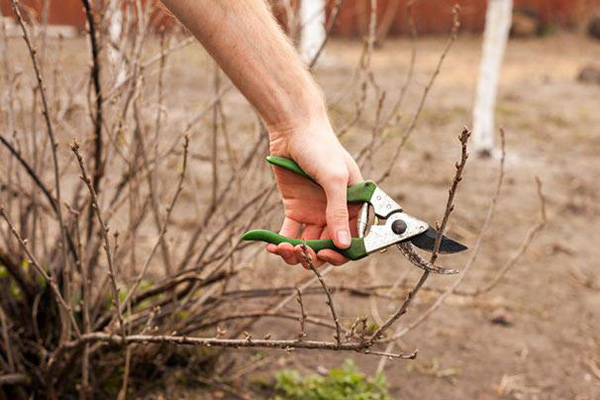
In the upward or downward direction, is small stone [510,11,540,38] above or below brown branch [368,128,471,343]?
above

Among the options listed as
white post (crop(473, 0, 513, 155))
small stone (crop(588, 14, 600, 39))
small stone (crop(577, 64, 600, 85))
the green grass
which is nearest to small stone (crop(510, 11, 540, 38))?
small stone (crop(588, 14, 600, 39))

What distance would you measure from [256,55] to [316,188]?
1.11 feet

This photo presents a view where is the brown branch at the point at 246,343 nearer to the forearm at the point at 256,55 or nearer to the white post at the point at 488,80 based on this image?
the forearm at the point at 256,55

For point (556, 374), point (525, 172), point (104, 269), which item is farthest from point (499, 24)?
point (104, 269)

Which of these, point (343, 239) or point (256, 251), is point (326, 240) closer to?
point (343, 239)

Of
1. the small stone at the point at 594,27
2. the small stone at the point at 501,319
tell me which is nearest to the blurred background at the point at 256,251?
the small stone at the point at 501,319

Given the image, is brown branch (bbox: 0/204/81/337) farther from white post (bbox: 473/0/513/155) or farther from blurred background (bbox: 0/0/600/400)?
white post (bbox: 473/0/513/155)

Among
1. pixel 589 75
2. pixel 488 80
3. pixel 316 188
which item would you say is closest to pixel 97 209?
pixel 316 188

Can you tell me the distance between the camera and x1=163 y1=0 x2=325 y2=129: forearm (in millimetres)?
1753

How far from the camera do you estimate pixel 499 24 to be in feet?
20.1

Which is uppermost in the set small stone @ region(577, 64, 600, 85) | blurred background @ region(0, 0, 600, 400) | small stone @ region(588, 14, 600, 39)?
small stone @ region(588, 14, 600, 39)

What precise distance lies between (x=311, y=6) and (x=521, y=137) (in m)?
4.10

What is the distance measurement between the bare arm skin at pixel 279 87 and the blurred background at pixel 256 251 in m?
0.56

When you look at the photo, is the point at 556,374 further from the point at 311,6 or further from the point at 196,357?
the point at 311,6
